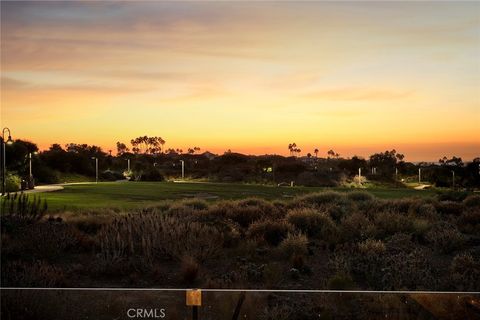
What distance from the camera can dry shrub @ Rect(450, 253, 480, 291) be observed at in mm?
9492

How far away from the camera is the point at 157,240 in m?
11.9

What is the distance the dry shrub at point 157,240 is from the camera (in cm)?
1145

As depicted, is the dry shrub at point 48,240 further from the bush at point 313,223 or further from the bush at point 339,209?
the bush at point 339,209

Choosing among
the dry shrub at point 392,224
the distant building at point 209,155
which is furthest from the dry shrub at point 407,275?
the distant building at point 209,155

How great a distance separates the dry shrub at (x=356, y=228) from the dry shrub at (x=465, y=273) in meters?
2.94

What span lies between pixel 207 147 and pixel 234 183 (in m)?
1.58

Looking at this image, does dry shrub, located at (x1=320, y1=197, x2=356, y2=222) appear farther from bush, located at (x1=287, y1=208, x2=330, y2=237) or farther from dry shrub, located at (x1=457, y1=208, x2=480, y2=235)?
dry shrub, located at (x1=457, y1=208, x2=480, y2=235)

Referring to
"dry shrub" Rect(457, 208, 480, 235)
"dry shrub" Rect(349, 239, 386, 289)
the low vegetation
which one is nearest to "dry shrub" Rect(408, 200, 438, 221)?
the low vegetation

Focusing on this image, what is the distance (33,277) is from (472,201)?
14878mm

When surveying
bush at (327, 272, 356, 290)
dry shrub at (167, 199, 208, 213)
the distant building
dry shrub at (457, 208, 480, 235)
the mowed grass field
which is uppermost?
the distant building

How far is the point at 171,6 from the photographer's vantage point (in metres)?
16.2

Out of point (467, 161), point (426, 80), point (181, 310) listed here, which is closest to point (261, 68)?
point (426, 80)

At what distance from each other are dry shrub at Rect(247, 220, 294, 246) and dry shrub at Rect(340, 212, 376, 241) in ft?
4.55

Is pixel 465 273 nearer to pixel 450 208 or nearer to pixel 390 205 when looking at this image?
pixel 390 205
